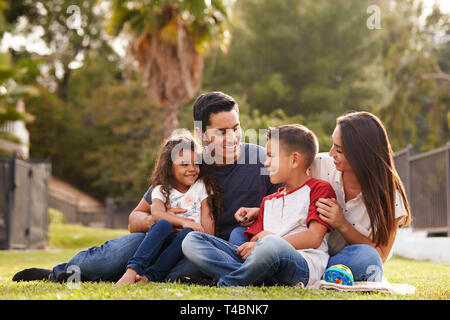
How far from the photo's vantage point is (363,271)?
12.0 feet

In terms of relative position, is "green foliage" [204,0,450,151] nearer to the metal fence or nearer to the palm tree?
the palm tree

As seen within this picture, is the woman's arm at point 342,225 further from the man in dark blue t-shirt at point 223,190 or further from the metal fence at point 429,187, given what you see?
the metal fence at point 429,187

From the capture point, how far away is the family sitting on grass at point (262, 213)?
371cm

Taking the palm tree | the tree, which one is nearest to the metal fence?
the palm tree

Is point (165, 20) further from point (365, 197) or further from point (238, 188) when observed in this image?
point (365, 197)

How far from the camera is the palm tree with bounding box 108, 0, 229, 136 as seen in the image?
1655 cm

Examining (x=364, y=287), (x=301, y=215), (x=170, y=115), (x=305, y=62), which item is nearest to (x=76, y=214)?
(x=170, y=115)

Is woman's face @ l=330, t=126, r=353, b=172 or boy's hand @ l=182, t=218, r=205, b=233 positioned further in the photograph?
boy's hand @ l=182, t=218, r=205, b=233

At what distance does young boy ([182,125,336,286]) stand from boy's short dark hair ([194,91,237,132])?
1.93ft

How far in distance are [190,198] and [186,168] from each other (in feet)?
0.76

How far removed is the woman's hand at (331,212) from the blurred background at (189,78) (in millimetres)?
6045

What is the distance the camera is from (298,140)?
13.1ft
